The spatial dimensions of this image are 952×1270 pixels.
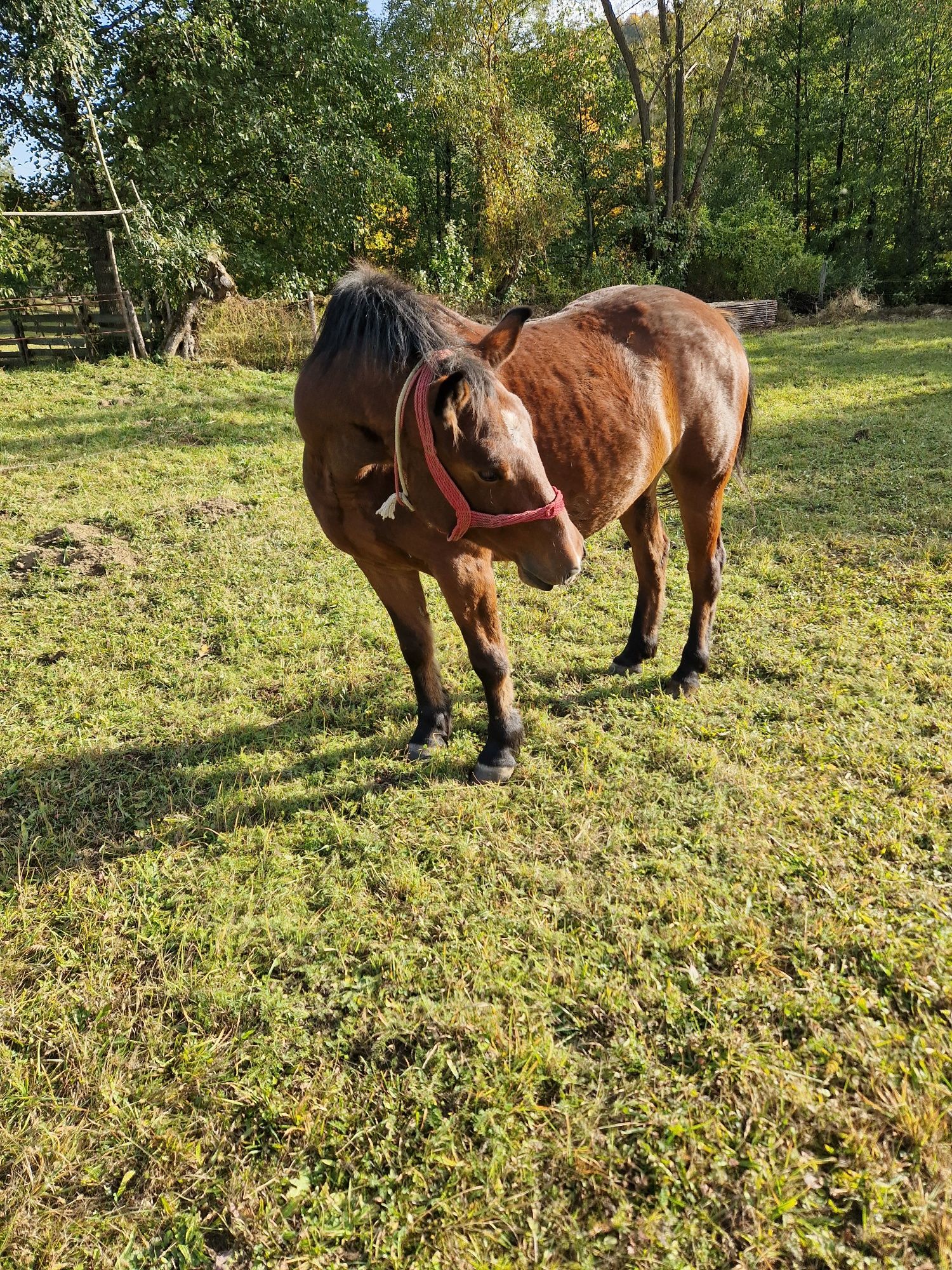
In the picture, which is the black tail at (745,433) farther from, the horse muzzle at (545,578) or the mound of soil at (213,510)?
the mound of soil at (213,510)

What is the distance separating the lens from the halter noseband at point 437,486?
2291mm

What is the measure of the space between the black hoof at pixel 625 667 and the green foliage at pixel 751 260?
2054 cm

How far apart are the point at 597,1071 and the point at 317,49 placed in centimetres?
2002

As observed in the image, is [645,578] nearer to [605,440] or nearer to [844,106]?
[605,440]

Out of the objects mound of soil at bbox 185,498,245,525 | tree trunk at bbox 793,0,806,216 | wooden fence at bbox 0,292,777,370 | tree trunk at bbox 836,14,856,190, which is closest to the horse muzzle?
mound of soil at bbox 185,498,245,525

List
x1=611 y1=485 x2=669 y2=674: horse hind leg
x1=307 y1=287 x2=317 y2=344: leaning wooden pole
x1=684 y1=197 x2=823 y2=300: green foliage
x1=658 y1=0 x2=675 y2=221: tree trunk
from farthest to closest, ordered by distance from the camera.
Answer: x1=684 y1=197 x2=823 y2=300: green foliage
x1=658 y1=0 x2=675 y2=221: tree trunk
x1=307 y1=287 x2=317 y2=344: leaning wooden pole
x1=611 y1=485 x2=669 y2=674: horse hind leg

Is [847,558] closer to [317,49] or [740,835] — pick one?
[740,835]

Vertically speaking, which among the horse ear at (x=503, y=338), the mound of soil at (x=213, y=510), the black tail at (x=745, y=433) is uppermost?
the horse ear at (x=503, y=338)

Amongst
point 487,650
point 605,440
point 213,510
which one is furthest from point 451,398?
point 213,510

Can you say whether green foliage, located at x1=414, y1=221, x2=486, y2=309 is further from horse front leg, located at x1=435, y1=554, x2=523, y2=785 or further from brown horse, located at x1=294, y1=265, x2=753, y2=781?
horse front leg, located at x1=435, y1=554, x2=523, y2=785

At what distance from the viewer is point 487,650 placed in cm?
291

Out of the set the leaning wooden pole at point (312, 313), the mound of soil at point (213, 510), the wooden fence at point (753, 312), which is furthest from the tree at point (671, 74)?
the mound of soil at point (213, 510)

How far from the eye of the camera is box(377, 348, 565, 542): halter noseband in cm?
229

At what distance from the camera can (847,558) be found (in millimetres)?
4875
